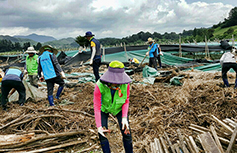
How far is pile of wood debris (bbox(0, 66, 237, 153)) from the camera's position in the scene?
2.48 meters

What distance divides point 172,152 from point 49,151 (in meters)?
1.88

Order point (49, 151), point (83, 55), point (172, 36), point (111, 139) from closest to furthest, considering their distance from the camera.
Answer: point (49, 151)
point (111, 139)
point (83, 55)
point (172, 36)

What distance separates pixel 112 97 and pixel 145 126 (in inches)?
63.8

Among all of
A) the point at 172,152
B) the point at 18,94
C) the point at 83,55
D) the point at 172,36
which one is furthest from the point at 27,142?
the point at 172,36

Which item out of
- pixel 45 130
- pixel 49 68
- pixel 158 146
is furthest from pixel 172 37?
pixel 158 146

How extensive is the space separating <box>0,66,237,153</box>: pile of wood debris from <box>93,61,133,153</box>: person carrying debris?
778 mm

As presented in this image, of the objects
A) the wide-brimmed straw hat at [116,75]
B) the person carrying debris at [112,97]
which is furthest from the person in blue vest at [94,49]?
the wide-brimmed straw hat at [116,75]

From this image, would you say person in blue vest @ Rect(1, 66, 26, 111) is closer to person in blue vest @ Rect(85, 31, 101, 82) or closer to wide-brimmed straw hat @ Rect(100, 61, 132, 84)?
person in blue vest @ Rect(85, 31, 101, 82)

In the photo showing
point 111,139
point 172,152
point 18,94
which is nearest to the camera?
point 172,152

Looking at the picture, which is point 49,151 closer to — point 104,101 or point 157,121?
point 104,101

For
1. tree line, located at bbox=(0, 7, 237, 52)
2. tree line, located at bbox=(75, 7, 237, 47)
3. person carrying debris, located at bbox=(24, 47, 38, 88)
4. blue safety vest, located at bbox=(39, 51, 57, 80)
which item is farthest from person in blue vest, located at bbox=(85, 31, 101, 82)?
tree line, located at bbox=(0, 7, 237, 52)

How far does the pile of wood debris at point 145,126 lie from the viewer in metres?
2.48

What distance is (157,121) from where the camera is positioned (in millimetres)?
3443

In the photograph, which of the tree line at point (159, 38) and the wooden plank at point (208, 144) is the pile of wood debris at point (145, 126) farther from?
the tree line at point (159, 38)
